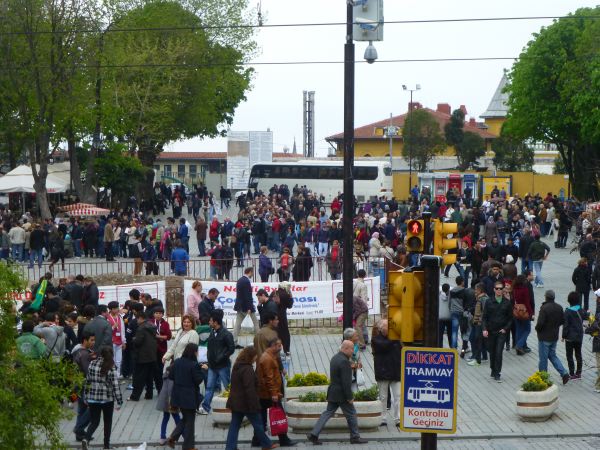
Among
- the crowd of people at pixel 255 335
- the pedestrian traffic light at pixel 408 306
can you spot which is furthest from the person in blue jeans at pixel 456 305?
the pedestrian traffic light at pixel 408 306

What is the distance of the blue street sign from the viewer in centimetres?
920

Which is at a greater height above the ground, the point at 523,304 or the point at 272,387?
the point at 523,304

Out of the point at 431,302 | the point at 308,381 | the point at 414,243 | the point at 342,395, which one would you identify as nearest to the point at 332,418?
the point at 342,395

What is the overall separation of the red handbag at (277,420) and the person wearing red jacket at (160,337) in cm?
299

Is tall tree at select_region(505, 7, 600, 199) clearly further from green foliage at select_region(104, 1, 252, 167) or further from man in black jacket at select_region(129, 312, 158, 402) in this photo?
man in black jacket at select_region(129, 312, 158, 402)

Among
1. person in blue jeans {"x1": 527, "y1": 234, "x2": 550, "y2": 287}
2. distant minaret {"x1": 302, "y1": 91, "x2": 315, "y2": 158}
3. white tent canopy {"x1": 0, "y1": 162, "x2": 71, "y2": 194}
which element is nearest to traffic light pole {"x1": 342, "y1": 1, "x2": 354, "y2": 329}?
person in blue jeans {"x1": 527, "y1": 234, "x2": 550, "y2": 287}

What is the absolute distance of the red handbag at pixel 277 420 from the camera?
1330cm

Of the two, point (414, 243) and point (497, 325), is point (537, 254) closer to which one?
point (497, 325)

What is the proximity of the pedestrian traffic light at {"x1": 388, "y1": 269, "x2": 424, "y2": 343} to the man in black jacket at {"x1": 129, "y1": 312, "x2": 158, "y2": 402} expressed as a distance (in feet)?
22.3

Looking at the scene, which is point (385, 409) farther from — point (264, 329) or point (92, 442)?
point (92, 442)

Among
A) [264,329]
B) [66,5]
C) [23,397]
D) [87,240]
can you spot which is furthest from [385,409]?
[66,5]

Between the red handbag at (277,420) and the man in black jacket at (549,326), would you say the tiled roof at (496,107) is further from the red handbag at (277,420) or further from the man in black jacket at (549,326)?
the red handbag at (277,420)

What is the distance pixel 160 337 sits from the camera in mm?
15703

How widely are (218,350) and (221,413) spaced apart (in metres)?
0.87
